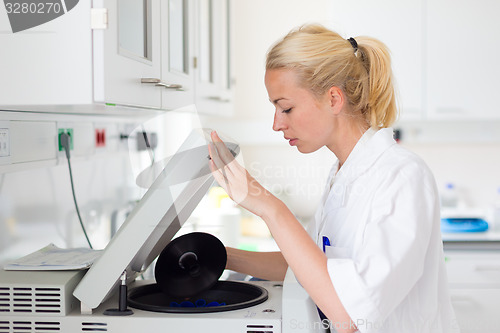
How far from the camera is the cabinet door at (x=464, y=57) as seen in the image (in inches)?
120

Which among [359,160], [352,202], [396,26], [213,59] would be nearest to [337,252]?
[352,202]

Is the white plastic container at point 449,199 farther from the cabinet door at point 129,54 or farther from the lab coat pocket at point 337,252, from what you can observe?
the cabinet door at point 129,54

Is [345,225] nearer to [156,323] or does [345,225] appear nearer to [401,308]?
[401,308]

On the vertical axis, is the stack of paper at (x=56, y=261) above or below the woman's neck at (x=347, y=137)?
below

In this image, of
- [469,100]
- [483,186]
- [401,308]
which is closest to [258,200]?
[401,308]

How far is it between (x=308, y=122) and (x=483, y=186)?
246cm

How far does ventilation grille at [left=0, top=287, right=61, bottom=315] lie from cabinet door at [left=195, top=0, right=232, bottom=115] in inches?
38.7

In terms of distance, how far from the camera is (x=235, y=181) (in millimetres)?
1157

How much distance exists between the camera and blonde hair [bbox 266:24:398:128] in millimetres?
1321

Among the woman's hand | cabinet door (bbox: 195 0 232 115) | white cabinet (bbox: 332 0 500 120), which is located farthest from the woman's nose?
white cabinet (bbox: 332 0 500 120)

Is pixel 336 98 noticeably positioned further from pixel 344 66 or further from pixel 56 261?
pixel 56 261

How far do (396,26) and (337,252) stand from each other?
6.85 ft

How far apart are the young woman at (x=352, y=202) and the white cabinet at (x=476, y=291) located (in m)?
1.61

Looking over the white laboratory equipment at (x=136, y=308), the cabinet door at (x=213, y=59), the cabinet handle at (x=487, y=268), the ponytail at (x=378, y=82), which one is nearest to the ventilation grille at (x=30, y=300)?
the white laboratory equipment at (x=136, y=308)
